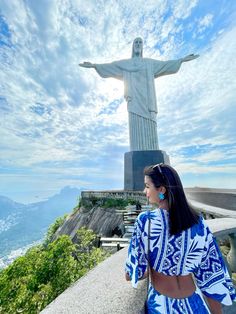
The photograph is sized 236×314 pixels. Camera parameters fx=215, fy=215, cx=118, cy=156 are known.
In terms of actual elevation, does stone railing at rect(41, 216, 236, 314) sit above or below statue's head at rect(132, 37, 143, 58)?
below

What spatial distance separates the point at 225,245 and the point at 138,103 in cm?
1275

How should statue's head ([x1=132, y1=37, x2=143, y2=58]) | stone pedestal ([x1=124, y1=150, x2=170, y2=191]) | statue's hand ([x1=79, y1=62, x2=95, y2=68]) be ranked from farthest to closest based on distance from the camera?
statue's head ([x1=132, y1=37, x2=143, y2=58])
statue's hand ([x1=79, y1=62, x2=95, y2=68])
stone pedestal ([x1=124, y1=150, x2=170, y2=191])

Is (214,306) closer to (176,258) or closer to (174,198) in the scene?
(176,258)

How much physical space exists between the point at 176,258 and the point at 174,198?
368mm

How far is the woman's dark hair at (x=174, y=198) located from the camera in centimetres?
134

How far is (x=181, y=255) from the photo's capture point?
1343mm

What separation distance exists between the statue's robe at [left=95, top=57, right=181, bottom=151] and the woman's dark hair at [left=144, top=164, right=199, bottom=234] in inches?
527

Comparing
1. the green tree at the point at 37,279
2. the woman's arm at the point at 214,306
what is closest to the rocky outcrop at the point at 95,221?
the green tree at the point at 37,279

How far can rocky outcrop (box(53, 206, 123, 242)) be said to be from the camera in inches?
427

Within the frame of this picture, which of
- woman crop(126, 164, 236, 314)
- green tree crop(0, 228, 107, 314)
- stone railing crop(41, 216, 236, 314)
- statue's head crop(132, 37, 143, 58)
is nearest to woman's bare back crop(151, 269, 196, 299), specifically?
woman crop(126, 164, 236, 314)

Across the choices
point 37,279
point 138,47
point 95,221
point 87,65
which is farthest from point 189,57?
point 37,279

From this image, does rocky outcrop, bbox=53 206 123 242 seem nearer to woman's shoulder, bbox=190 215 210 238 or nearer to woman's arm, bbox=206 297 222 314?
woman's arm, bbox=206 297 222 314

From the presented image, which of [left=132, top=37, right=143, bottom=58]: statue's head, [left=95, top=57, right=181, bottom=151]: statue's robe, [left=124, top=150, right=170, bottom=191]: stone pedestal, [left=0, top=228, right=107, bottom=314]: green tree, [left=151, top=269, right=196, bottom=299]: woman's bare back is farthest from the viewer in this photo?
[left=132, top=37, right=143, bottom=58]: statue's head

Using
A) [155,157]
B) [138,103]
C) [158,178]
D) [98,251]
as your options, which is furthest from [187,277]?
[138,103]
